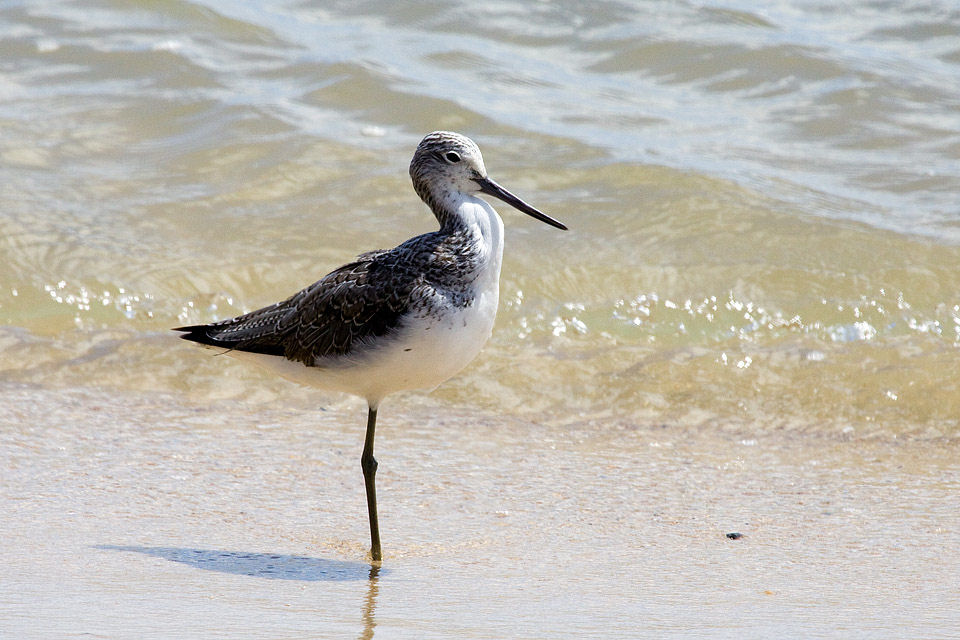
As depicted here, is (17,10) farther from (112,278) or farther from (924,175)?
(924,175)

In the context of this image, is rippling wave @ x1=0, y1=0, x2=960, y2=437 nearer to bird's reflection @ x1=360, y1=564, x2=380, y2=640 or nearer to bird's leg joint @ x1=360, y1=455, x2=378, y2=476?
bird's leg joint @ x1=360, y1=455, x2=378, y2=476

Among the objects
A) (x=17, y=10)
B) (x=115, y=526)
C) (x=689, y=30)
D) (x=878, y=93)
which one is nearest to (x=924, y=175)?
(x=878, y=93)

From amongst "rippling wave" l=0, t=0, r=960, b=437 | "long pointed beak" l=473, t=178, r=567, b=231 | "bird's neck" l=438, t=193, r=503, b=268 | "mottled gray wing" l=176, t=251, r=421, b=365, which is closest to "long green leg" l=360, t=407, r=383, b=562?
"mottled gray wing" l=176, t=251, r=421, b=365

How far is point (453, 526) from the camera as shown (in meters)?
4.95

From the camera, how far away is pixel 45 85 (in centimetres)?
1158

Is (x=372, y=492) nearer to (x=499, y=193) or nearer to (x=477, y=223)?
(x=477, y=223)

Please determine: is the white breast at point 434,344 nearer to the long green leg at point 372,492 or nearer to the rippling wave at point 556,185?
the long green leg at point 372,492

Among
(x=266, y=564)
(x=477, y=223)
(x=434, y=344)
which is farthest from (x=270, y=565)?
(x=477, y=223)

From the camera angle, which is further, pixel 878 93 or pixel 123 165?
pixel 878 93

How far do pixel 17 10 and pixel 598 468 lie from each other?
9848 mm

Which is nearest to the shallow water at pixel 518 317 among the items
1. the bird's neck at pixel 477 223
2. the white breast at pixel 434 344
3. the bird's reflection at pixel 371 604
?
the bird's reflection at pixel 371 604

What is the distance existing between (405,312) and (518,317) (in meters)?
3.51

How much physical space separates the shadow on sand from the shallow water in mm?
23

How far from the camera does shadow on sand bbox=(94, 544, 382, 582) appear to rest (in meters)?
4.31
